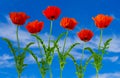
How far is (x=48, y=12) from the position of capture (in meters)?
5.78

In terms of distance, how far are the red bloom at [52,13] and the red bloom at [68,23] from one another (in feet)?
0.62

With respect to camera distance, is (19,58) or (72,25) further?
(72,25)

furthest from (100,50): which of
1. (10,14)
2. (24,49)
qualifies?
(10,14)

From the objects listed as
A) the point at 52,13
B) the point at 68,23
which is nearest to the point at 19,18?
the point at 52,13

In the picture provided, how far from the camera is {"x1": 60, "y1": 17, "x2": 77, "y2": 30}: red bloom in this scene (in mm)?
5875

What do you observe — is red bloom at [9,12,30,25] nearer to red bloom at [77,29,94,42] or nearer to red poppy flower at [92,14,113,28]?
red bloom at [77,29,94,42]

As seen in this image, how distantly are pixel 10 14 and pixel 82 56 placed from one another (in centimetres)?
144

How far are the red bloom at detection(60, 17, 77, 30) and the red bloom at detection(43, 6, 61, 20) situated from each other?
0.19 meters

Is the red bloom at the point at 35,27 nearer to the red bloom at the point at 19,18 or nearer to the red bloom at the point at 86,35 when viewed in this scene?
the red bloom at the point at 19,18

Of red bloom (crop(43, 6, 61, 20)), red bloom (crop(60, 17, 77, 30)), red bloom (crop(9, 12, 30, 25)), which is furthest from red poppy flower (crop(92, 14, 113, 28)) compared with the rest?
red bloom (crop(9, 12, 30, 25))

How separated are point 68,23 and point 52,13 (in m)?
0.35

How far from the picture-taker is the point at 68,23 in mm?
5879

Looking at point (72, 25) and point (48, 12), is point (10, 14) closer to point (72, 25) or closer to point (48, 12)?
point (48, 12)

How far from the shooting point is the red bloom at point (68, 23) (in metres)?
5.88
